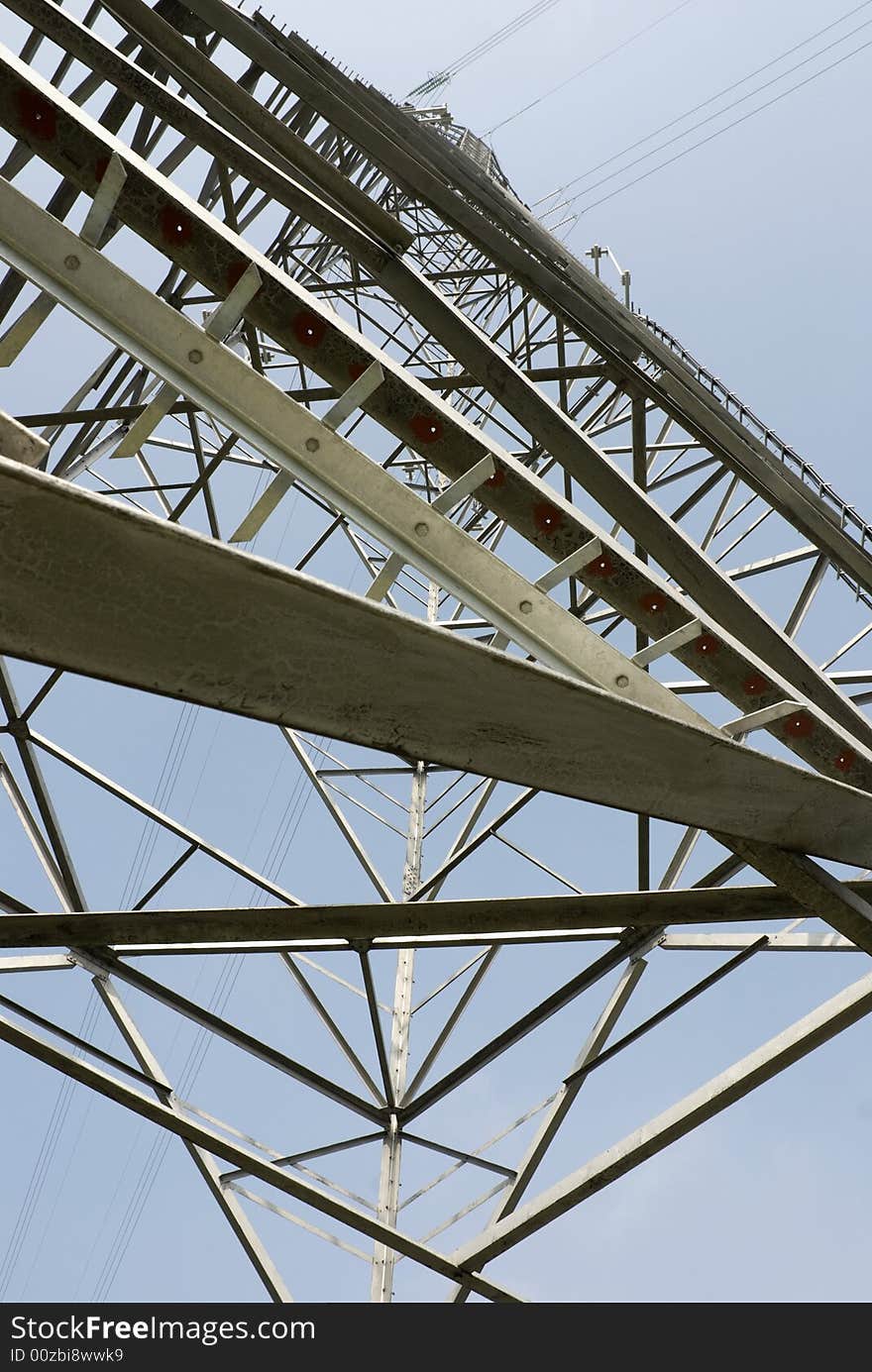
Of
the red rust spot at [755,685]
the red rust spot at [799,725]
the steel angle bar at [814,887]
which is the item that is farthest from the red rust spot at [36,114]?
the red rust spot at [799,725]

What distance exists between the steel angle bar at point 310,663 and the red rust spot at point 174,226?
1831 millimetres

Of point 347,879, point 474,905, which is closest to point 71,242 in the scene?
point 474,905

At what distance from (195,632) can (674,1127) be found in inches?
206

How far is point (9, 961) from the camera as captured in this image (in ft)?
26.2

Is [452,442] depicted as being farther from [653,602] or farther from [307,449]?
[653,602]

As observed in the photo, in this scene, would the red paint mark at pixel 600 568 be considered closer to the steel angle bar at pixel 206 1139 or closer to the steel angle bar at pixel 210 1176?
the steel angle bar at pixel 206 1139

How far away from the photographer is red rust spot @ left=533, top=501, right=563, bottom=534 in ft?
15.5

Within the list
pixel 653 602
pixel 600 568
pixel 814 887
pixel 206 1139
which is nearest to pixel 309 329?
pixel 600 568

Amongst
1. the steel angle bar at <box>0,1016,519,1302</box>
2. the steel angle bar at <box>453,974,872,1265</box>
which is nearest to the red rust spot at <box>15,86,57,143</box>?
the steel angle bar at <box>0,1016,519,1302</box>

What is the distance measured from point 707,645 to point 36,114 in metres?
3.16

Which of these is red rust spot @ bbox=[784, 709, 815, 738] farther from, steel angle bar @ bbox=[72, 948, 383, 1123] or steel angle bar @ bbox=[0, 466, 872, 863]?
steel angle bar @ bbox=[72, 948, 383, 1123]

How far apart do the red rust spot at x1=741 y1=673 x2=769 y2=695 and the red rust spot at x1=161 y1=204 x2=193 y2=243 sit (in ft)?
9.23

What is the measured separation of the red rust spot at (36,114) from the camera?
13.3 ft

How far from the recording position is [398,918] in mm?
7004
